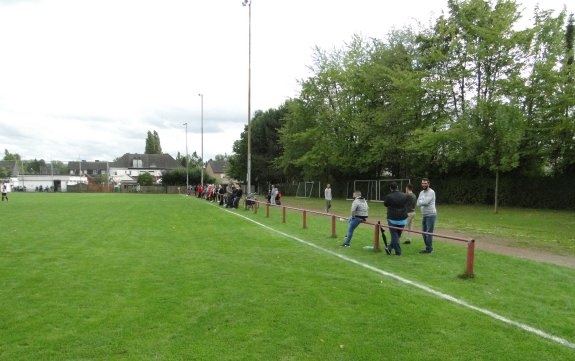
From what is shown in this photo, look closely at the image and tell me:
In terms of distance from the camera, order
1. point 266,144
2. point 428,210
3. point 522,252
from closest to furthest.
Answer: point 428,210 → point 522,252 → point 266,144

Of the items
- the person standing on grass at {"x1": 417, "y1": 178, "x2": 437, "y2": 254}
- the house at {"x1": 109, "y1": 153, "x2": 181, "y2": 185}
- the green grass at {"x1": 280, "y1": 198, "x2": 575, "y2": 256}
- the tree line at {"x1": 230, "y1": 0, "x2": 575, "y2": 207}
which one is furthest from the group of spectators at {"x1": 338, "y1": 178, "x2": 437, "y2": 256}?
the house at {"x1": 109, "y1": 153, "x2": 181, "y2": 185}

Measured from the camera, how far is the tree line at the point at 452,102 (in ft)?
78.6

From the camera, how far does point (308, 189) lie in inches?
2039

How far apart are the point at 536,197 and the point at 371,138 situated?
1232 cm

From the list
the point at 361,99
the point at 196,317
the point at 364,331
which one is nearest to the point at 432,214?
the point at 364,331

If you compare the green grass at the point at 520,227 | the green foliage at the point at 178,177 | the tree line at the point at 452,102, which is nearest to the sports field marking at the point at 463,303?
the green grass at the point at 520,227

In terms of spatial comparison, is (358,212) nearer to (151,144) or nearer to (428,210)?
(428,210)

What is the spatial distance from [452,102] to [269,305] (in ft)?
86.6

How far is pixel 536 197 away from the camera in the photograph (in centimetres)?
2617

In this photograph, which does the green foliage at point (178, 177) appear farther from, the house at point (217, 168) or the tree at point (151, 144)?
the tree at point (151, 144)

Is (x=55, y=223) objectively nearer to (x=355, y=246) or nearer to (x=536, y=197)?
(x=355, y=246)

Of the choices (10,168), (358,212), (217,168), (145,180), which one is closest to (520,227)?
(358,212)

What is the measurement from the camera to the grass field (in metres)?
4.55

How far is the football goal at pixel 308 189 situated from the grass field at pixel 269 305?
37.9m
